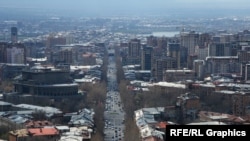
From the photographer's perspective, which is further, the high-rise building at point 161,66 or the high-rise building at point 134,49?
the high-rise building at point 134,49

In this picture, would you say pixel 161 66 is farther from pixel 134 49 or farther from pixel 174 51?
pixel 134 49

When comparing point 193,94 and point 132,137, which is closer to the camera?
point 132,137

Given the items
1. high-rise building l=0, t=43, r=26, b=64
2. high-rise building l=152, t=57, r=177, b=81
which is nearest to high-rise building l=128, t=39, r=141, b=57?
high-rise building l=0, t=43, r=26, b=64

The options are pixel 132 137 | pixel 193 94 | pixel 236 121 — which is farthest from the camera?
pixel 193 94

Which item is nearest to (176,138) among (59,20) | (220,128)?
(220,128)

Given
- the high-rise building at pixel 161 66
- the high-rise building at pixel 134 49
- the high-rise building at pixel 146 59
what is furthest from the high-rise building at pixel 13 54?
the high-rise building at pixel 161 66

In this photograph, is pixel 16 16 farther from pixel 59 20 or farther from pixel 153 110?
pixel 153 110

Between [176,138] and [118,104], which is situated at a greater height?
[176,138]

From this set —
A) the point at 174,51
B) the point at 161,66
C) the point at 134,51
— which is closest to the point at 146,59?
the point at 174,51

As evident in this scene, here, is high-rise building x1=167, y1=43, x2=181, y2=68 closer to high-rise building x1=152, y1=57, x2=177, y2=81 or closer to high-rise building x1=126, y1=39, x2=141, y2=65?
high-rise building x1=152, y1=57, x2=177, y2=81

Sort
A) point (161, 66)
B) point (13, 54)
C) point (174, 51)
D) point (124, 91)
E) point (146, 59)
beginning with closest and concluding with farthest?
point (124, 91)
point (161, 66)
point (146, 59)
point (174, 51)
point (13, 54)

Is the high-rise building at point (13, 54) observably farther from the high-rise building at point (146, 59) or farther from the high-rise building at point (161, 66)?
the high-rise building at point (161, 66)
